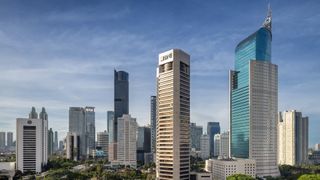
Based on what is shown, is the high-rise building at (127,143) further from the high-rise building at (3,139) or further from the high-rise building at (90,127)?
the high-rise building at (3,139)

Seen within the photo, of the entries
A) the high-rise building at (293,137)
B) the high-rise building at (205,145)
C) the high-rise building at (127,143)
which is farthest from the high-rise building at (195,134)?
the high-rise building at (127,143)

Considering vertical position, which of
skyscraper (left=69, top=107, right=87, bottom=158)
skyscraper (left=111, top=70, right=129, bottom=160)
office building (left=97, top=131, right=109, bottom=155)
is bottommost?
office building (left=97, top=131, right=109, bottom=155)

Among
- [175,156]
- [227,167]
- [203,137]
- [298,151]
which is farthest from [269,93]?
[203,137]

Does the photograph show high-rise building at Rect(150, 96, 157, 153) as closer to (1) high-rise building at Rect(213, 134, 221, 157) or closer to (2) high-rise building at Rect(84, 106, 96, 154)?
(1) high-rise building at Rect(213, 134, 221, 157)

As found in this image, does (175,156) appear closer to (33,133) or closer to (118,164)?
(33,133)

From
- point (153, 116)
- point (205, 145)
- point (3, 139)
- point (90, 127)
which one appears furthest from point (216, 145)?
point (3, 139)

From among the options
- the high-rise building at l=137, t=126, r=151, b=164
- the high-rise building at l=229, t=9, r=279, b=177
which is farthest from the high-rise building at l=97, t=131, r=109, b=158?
the high-rise building at l=229, t=9, r=279, b=177
